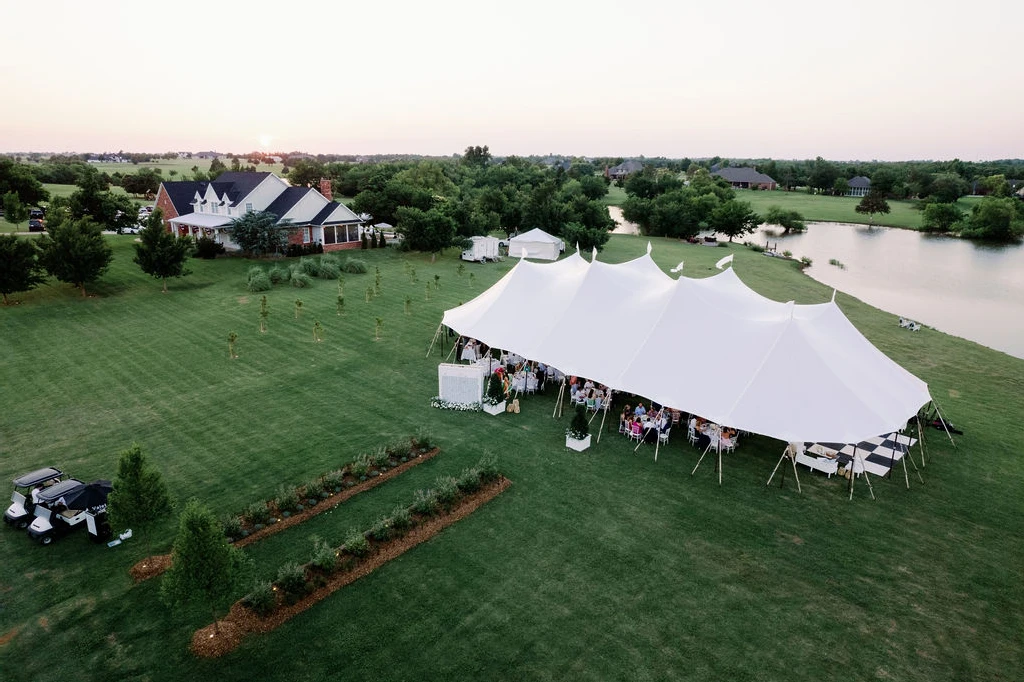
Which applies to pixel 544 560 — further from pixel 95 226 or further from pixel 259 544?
pixel 95 226

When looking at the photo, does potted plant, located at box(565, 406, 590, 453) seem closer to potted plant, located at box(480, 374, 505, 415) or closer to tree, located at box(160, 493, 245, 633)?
potted plant, located at box(480, 374, 505, 415)

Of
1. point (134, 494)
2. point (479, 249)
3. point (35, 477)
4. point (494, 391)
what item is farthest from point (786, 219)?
point (35, 477)

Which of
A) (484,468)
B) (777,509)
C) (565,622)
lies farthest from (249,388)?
(777,509)

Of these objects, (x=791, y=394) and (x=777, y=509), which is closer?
(x=777, y=509)

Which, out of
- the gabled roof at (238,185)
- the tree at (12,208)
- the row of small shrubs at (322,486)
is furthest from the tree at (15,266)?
the row of small shrubs at (322,486)

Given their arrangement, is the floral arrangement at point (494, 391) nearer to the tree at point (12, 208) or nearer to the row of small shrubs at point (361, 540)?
the row of small shrubs at point (361, 540)

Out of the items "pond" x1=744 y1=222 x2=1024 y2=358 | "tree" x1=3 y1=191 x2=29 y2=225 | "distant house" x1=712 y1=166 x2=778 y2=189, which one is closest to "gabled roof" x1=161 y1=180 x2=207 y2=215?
"tree" x1=3 y1=191 x2=29 y2=225
